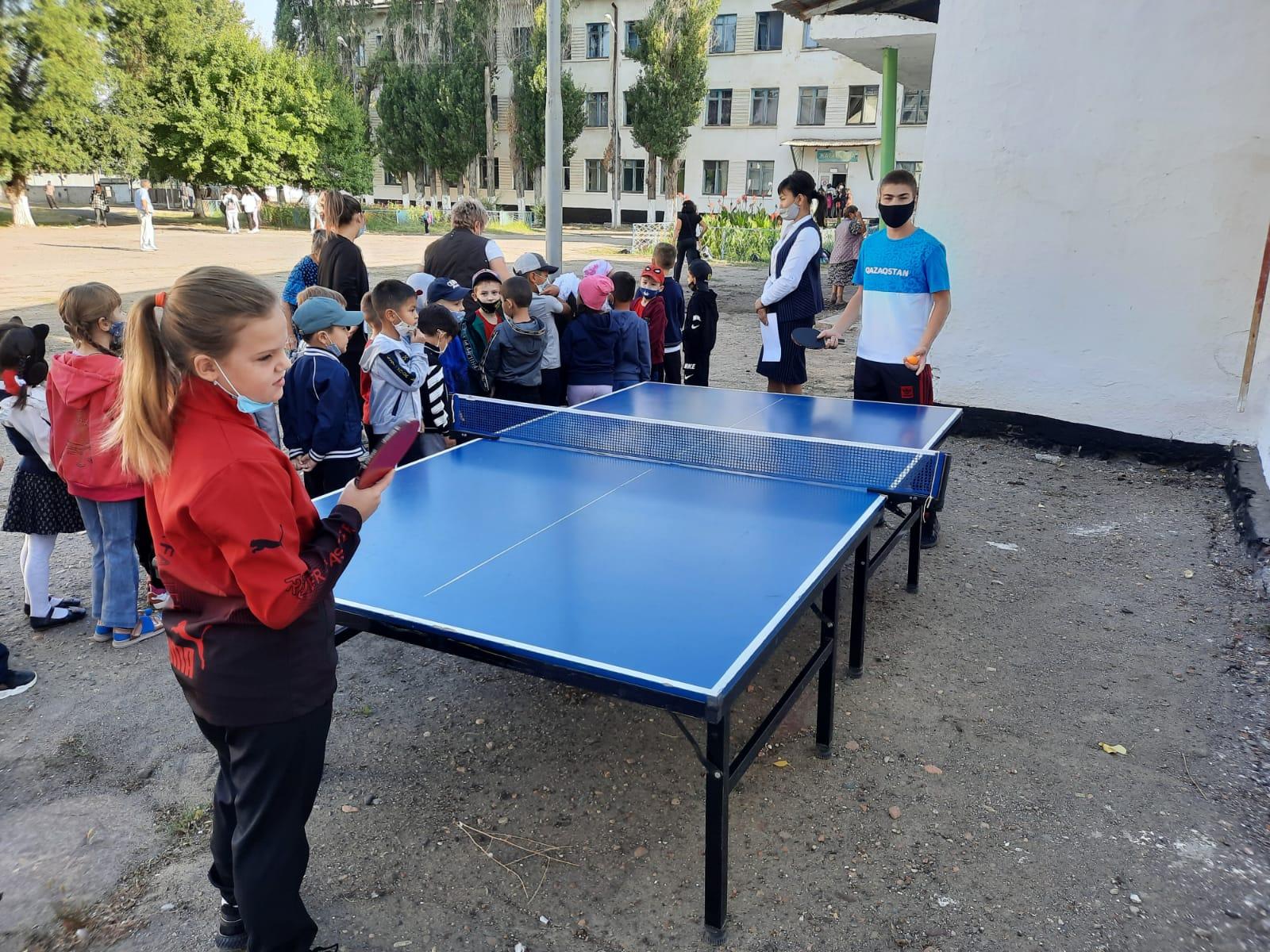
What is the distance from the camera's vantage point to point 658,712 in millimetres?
3660

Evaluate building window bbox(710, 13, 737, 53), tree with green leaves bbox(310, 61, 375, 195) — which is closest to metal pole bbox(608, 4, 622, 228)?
building window bbox(710, 13, 737, 53)

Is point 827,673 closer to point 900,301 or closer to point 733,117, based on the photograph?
point 900,301

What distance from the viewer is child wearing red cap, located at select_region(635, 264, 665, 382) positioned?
6930 millimetres

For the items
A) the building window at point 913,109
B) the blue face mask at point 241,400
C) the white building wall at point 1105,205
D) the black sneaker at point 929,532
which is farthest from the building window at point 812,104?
the blue face mask at point 241,400

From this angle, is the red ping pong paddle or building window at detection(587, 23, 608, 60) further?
building window at detection(587, 23, 608, 60)

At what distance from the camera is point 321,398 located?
161 inches

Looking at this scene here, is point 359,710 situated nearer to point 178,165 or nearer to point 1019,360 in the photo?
point 1019,360

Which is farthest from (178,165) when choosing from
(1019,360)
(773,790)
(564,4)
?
(773,790)

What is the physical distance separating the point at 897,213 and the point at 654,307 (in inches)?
89.9

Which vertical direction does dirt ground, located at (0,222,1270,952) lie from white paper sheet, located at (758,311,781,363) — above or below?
below

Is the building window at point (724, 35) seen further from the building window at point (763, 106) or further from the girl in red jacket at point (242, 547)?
the girl in red jacket at point (242, 547)

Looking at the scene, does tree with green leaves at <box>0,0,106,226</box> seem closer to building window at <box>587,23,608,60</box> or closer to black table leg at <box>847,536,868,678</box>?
building window at <box>587,23,608,60</box>

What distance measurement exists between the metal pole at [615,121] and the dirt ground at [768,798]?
1558 inches

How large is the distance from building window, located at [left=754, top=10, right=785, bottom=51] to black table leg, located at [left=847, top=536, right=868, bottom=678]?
39.1 metres
